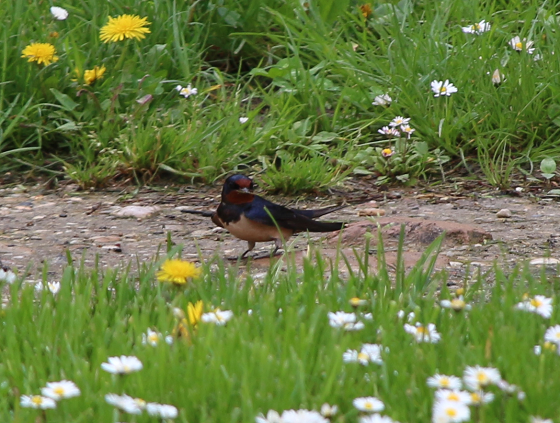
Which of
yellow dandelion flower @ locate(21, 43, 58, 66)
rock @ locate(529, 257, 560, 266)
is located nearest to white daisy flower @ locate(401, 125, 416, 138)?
rock @ locate(529, 257, 560, 266)

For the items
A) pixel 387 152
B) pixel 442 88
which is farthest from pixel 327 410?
pixel 442 88

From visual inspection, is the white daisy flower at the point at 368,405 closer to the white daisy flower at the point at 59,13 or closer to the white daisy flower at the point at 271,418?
the white daisy flower at the point at 271,418

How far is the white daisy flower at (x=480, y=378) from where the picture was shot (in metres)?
1.93

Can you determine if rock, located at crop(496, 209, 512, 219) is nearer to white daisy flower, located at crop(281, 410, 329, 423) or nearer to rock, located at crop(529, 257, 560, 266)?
rock, located at crop(529, 257, 560, 266)

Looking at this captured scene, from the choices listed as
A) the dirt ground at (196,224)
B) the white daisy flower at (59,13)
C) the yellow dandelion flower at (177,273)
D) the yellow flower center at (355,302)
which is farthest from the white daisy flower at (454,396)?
the white daisy flower at (59,13)

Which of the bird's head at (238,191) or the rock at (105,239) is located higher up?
the bird's head at (238,191)

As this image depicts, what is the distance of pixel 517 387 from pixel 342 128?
360cm

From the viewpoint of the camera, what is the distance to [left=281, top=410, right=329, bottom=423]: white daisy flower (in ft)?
5.96

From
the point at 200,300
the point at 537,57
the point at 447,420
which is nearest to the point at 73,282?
the point at 200,300

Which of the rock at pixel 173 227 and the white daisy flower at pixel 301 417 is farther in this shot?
the rock at pixel 173 227

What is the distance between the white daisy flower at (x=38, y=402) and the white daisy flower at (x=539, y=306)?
4.25 ft

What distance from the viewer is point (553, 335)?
89.6 inches

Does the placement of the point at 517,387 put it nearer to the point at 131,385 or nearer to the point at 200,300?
the point at 131,385

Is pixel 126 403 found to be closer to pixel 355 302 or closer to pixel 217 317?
pixel 217 317
